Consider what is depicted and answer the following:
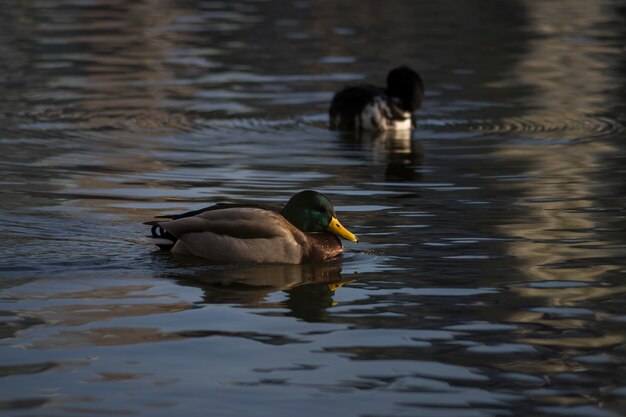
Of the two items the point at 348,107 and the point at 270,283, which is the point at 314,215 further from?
the point at 348,107

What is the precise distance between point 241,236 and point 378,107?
8697mm

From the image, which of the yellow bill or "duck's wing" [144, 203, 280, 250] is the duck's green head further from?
"duck's wing" [144, 203, 280, 250]

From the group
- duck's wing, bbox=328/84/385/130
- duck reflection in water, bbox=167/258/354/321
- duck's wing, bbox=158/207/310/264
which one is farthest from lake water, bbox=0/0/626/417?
duck's wing, bbox=328/84/385/130

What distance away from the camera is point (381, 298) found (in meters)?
10.6

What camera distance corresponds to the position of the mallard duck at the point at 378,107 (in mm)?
19984

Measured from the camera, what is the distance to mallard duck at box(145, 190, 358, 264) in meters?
11.7

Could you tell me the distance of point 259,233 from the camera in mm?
11680

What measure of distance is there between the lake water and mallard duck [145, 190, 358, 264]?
0.16 m

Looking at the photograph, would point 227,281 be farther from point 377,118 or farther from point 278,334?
point 377,118

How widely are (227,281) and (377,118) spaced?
363 inches

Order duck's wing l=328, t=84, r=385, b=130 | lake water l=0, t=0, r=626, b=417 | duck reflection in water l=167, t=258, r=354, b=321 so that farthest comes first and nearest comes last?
duck's wing l=328, t=84, r=385, b=130 → duck reflection in water l=167, t=258, r=354, b=321 → lake water l=0, t=0, r=626, b=417

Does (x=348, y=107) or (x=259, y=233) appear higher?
(x=348, y=107)

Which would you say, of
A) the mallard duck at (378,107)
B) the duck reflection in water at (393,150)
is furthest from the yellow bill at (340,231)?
the mallard duck at (378,107)

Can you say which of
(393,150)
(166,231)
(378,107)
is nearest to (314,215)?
(166,231)
